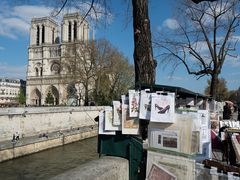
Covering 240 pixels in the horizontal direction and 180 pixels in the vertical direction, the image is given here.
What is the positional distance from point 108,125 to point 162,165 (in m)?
0.77

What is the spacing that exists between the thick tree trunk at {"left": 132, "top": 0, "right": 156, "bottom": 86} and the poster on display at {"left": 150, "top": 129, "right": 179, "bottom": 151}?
116 centimetres

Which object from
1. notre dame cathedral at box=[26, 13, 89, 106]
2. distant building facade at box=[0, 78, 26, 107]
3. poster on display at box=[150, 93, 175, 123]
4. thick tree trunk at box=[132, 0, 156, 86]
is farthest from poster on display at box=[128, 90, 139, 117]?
distant building facade at box=[0, 78, 26, 107]

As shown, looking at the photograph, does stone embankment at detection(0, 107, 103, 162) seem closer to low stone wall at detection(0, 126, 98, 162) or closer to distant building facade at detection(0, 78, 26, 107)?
low stone wall at detection(0, 126, 98, 162)

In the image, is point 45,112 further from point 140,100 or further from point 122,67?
point 140,100

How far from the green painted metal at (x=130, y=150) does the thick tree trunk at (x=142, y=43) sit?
105 centimetres

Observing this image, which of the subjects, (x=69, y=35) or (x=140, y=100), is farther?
(x=69, y=35)

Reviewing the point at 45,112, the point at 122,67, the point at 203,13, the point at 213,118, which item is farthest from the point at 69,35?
the point at 213,118

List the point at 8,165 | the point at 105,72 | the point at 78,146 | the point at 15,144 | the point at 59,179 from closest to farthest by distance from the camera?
the point at 59,179 → the point at 8,165 → the point at 15,144 → the point at 78,146 → the point at 105,72

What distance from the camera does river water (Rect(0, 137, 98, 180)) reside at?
60.5ft

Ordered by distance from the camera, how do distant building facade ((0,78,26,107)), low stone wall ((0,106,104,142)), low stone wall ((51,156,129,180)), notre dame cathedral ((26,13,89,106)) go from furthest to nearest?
distant building facade ((0,78,26,107))
notre dame cathedral ((26,13,89,106))
low stone wall ((0,106,104,142))
low stone wall ((51,156,129,180))

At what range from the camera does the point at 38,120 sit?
29.6 m

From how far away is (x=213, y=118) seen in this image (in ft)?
18.1

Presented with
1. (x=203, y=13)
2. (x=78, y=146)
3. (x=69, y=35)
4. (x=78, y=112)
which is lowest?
(x=78, y=146)

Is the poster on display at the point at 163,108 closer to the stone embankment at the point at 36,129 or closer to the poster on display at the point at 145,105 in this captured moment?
the poster on display at the point at 145,105
